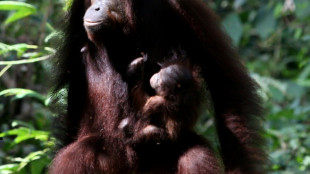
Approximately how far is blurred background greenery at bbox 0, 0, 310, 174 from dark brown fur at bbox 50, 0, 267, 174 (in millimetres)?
206

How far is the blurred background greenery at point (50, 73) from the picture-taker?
129 inches

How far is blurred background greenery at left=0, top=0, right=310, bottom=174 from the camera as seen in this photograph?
10.7ft

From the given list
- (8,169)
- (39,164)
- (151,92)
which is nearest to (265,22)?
(151,92)

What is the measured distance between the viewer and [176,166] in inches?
111

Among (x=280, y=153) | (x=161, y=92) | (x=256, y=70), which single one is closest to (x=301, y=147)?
(x=280, y=153)

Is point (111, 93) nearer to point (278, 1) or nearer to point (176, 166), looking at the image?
point (176, 166)

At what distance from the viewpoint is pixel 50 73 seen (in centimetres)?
319

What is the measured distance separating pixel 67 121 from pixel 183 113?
2.10ft

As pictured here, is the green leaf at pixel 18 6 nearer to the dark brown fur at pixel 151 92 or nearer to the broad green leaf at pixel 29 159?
the dark brown fur at pixel 151 92

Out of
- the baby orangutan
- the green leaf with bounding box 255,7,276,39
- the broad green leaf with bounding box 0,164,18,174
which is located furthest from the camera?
the green leaf with bounding box 255,7,276,39

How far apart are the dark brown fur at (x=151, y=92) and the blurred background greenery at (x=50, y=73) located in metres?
0.21

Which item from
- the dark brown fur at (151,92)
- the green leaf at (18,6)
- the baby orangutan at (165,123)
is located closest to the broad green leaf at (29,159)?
the dark brown fur at (151,92)

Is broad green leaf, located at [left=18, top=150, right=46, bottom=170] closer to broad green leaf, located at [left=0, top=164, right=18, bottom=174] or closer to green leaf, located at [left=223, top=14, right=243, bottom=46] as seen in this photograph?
broad green leaf, located at [left=0, top=164, right=18, bottom=174]

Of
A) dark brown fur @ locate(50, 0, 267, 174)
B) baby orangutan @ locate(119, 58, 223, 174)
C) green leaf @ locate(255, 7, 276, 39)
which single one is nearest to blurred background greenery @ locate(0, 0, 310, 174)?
green leaf @ locate(255, 7, 276, 39)
